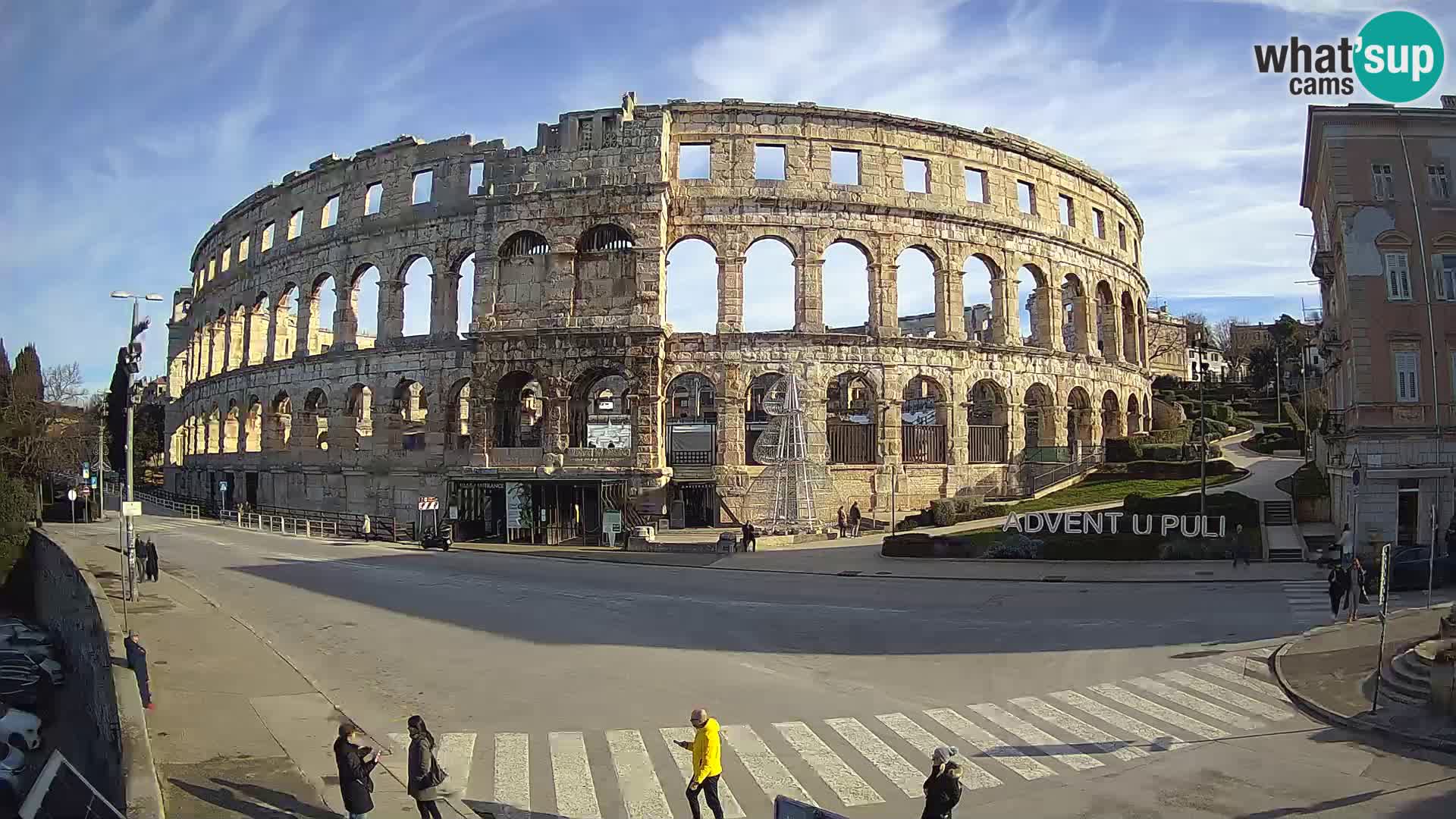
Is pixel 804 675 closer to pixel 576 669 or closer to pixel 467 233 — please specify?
pixel 576 669

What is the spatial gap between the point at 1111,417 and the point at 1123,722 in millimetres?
41049

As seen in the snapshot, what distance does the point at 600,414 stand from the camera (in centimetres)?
5338

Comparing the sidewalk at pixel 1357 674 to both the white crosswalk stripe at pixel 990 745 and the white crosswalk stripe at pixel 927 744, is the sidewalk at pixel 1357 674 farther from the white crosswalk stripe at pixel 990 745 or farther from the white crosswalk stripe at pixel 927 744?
the white crosswalk stripe at pixel 927 744


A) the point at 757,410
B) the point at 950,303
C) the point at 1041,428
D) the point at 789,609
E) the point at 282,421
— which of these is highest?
the point at 950,303

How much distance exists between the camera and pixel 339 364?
45.1m

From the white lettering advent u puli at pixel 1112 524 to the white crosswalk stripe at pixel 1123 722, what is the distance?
55.1 feet

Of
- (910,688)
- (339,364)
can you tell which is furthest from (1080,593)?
(339,364)

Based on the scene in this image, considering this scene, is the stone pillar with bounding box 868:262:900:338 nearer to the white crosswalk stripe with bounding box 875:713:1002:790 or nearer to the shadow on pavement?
the shadow on pavement

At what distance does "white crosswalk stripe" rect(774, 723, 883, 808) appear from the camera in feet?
33.0

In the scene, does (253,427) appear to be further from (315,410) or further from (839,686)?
(839,686)

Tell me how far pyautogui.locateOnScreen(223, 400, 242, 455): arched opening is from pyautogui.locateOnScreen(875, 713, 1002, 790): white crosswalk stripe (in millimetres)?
51597

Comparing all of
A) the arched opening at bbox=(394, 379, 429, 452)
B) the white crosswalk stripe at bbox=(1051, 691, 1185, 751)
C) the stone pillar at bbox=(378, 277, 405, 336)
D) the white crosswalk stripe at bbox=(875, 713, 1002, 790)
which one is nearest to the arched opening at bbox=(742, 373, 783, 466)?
the arched opening at bbox=(394, 379, 429, 452)

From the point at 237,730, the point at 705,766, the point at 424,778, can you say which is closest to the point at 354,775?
the point at 424,778

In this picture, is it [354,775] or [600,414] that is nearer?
[354,775]
